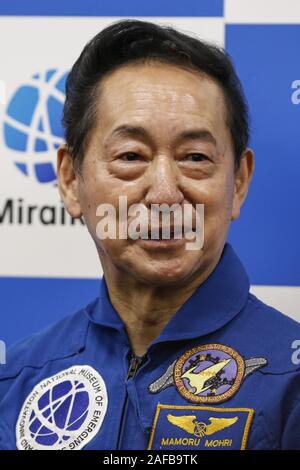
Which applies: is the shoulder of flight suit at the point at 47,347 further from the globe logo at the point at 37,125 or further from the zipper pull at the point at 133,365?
the globe logo at the point at 37,125

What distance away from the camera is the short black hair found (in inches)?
52.7

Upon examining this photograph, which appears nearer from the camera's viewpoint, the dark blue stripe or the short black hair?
the short black hair

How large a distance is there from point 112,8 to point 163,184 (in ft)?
1.68

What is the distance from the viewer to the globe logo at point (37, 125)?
5.34 feet

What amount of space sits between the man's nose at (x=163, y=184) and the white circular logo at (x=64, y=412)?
1.09 ft

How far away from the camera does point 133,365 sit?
1359 mm

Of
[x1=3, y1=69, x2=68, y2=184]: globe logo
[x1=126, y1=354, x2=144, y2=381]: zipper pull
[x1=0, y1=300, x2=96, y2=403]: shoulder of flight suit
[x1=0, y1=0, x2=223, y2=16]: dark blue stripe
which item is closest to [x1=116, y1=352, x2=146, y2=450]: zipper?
[x1=126, y1=354, x2=144, y2=381]: zipper pull

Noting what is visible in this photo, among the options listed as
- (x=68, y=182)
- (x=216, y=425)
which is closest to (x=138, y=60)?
(x=68, y=182)

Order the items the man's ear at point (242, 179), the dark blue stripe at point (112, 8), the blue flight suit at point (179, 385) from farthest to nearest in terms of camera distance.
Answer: the dark blue stripe at point (112, 8) < the man's ear at point (242, 179) < the blue flight suit at point (179, 385)

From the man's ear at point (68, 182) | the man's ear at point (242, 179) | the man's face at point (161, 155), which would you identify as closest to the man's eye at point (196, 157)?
the man's face at point (161, 155)

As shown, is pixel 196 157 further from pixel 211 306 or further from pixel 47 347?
pixel 47 347

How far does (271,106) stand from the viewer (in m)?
1.57

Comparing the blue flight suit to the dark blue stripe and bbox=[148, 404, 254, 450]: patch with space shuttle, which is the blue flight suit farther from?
the dark blue stripe

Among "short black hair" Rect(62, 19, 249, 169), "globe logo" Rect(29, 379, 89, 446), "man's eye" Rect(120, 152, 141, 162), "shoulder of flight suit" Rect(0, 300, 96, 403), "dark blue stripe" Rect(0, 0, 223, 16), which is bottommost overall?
"globe logo" Rect(29, 379, 89, 446)
